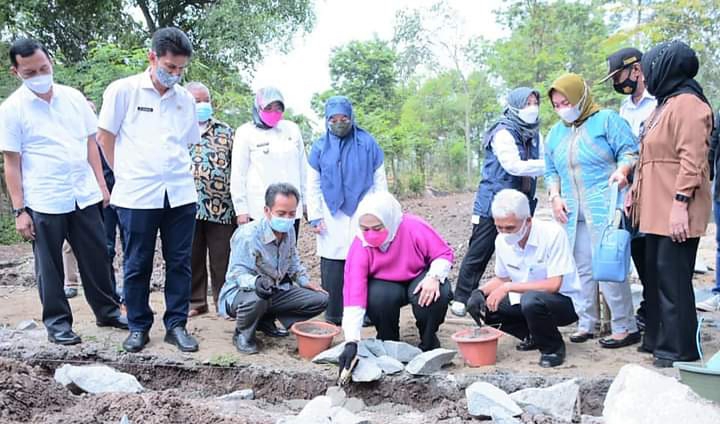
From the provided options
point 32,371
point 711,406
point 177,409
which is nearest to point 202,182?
point 32,371

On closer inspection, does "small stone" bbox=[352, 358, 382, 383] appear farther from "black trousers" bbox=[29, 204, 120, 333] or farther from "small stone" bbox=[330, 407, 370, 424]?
"black trousers" bbox=[29, 204, 120, 333]

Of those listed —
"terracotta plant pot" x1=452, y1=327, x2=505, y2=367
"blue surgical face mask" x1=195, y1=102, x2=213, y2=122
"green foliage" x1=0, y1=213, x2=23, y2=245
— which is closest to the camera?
"terracotta plant pot" x1=452, y1=327, x2=505, y2=367

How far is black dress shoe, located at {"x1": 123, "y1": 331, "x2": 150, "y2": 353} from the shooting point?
387 cm

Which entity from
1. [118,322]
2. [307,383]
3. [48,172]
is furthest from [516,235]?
[48,172]

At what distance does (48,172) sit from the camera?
152 inches

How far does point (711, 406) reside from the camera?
252cm

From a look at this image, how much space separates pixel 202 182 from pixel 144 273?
3.21ft

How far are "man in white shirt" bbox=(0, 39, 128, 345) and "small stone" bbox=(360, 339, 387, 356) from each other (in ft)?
5.78

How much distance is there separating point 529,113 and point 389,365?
2.09m

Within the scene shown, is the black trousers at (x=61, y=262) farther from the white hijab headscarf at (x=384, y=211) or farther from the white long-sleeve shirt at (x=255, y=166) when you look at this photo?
the white hijab headscarf at (x=384, y=211)

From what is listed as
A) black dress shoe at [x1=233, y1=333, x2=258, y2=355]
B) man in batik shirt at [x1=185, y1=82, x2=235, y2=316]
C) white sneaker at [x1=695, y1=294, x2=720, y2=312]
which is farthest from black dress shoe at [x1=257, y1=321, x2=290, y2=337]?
white sneaker at [x1=695, y1=294, x2=720, y2=312]

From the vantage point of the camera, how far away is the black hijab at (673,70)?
3500mm

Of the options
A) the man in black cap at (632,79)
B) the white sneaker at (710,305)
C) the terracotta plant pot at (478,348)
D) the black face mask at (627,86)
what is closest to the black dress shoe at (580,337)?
the man in black cap at (632,79)

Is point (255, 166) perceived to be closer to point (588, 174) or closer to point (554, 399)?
point (588, 174)
